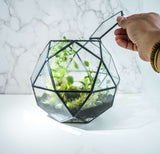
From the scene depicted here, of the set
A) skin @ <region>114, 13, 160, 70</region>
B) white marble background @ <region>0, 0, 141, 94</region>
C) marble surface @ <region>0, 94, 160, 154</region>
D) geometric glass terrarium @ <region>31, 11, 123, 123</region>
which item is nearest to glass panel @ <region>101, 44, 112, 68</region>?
geometric glass terrarium @ <region>31, 11, 123, 123</region>

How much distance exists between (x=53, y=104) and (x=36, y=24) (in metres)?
0.58

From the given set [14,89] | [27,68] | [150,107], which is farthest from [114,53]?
[14,89]

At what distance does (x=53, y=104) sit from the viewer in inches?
26.5

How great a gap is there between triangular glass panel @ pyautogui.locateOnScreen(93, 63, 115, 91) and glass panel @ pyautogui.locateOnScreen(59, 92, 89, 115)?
6cm

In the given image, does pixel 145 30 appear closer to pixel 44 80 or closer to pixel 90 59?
pixel 90 59

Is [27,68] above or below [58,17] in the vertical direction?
below

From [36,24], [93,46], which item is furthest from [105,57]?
[36,24]

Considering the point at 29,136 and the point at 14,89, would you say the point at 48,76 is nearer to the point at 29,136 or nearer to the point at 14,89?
the point at 29,136

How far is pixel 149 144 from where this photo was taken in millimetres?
590

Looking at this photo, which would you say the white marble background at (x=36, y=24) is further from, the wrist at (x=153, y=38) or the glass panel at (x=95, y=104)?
the wrist at (x=153, y=38)

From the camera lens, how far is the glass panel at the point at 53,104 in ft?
2.15

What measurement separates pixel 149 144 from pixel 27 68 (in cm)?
79

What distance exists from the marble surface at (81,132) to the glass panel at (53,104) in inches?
2.0

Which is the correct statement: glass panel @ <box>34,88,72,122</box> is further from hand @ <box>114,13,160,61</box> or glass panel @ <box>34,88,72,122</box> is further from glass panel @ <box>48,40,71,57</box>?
hand @ <box>114,13,160,61</box>
